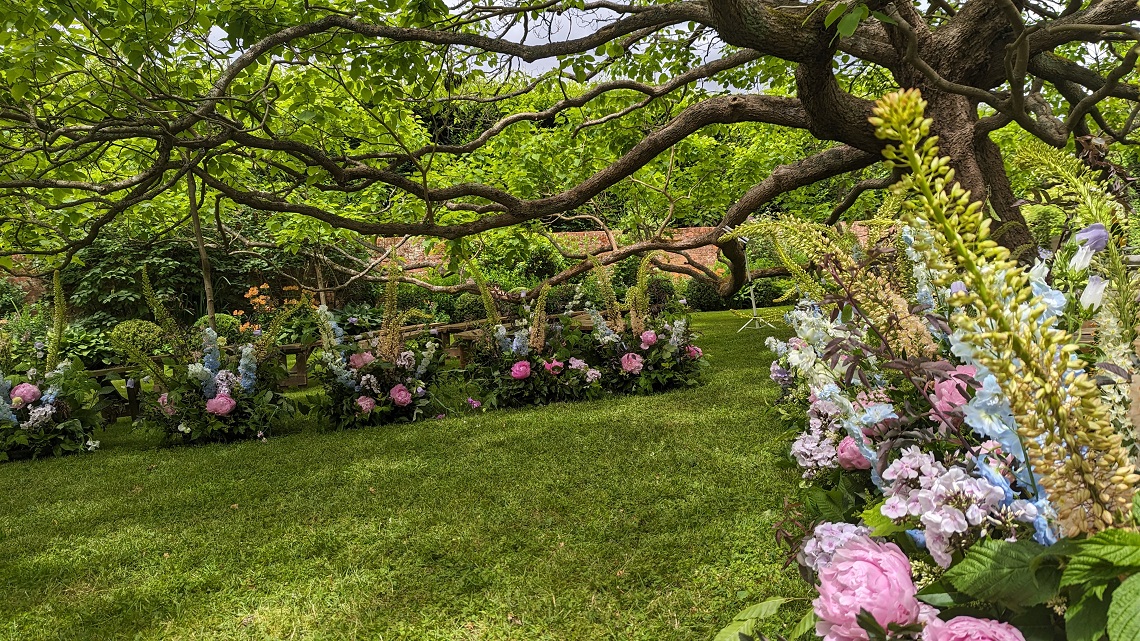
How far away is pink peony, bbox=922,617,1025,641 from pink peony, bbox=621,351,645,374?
5.20 m

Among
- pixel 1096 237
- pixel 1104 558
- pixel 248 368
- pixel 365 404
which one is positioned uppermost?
pixel 1096 237

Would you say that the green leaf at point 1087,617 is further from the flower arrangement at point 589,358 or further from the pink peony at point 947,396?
the flower arrangement at point 589,358

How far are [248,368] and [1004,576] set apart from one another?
545 centimetres

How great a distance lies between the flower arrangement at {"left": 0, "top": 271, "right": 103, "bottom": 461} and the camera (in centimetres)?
482

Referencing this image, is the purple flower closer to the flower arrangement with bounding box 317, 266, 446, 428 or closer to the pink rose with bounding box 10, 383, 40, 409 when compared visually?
the flower arrangement with bounding box 317, 266, 446, 428

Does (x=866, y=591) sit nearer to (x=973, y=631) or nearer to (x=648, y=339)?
(x=973, y=631)

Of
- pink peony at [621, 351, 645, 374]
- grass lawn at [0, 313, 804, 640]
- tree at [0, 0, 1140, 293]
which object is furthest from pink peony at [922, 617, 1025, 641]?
pink peony at [621, 351, 645, 374]

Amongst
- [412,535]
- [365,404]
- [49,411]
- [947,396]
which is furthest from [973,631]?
[49,411]

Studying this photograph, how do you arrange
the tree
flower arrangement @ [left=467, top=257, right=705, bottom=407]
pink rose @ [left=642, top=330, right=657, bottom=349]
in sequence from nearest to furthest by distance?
1. the tree
2. flower arrangement @ [left=467, top=257, right=705, bottom=407]
3. pink rose @ [left=642, top=330, right=657, bottom=349]

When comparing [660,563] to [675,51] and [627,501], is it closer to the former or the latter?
[627,501]

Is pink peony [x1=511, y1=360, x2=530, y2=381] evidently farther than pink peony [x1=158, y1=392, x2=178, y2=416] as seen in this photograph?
Yes

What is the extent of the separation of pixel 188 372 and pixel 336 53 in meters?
2.79

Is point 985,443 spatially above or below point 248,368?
above

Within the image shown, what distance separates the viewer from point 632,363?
588 cm
